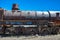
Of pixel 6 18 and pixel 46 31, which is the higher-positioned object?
pixel 6 18

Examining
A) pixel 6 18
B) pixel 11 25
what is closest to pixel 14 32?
pixel 11 25

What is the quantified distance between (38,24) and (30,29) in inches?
54.1

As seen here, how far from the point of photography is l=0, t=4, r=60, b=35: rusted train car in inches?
734

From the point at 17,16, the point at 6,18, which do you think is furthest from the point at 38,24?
the point at 6,18

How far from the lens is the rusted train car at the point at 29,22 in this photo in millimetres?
18641

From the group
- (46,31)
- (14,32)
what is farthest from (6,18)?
(46,31)

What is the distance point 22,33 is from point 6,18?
298 cm

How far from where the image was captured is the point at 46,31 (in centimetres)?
1905

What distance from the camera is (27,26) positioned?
731 inches

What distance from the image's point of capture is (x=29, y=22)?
1956 centimetres

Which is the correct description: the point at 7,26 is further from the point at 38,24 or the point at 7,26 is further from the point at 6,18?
the point at 38,24

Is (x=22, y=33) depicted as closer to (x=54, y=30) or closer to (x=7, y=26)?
(x=7, y=26)

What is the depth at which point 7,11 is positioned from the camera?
64.5 ft

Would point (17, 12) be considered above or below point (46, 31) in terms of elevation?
above
